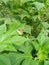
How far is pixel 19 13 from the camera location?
5.16ft

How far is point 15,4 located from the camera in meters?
1.57

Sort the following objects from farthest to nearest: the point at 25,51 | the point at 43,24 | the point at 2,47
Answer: the point at 43,24 < the point at 25,51 < the point at 2,47

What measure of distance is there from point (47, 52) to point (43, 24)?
0.37 meters

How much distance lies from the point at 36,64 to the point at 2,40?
20 cm

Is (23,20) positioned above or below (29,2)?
below

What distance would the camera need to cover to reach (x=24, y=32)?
1.47 metres

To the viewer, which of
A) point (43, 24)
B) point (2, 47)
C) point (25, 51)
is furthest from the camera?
point (43, 24)

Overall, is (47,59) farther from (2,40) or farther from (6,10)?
(6,10)

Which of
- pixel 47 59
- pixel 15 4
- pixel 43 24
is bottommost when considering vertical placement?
pixel 47 59

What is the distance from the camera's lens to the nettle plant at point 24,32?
42.0 inches

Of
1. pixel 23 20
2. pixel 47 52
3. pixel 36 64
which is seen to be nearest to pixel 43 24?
pixel 23 20

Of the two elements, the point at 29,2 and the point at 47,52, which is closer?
the point at 47,52

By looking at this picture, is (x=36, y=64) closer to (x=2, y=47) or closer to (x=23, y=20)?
(x=2, y=47)

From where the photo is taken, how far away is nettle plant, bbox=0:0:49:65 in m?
1.07
